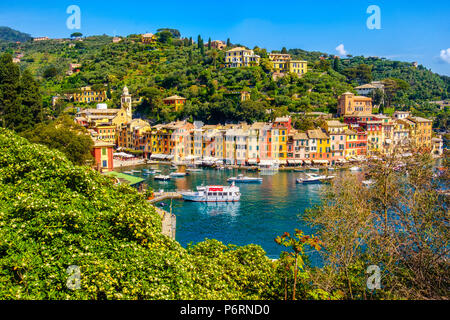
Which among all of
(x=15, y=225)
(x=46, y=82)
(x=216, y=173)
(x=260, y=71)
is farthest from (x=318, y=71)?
(x=15, y=225)

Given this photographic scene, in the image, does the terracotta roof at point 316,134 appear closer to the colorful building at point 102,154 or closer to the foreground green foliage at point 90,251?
the colorful building at point 102,154

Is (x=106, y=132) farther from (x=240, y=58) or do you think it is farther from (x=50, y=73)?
(x=50, y=73)

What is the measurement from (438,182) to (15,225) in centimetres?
971

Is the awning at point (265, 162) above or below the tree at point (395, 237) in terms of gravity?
below

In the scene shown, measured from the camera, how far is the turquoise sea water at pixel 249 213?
20141 mm

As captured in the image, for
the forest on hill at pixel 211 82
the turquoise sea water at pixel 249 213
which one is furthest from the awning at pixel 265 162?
the forest on hill at pixel 211 82

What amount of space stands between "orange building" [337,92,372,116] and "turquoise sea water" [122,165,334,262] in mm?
24853

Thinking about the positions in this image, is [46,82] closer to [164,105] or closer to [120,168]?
[164,105]

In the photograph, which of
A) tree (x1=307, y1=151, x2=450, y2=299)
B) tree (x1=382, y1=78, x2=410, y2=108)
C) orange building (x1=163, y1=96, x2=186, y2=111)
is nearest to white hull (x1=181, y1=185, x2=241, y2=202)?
tree (x1=307, y1=151, x2=450, y2=299)

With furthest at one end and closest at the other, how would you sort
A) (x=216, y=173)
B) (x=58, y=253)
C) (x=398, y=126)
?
1. (x=398, y=126)
2. (x=216, y=173)
3. (x=58, y=253)

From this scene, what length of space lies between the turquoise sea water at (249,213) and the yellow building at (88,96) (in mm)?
39924

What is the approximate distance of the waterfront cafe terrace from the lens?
44.9 m

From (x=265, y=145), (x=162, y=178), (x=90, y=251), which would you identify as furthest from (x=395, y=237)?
(x=265, y=145)

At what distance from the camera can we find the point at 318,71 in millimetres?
75000
